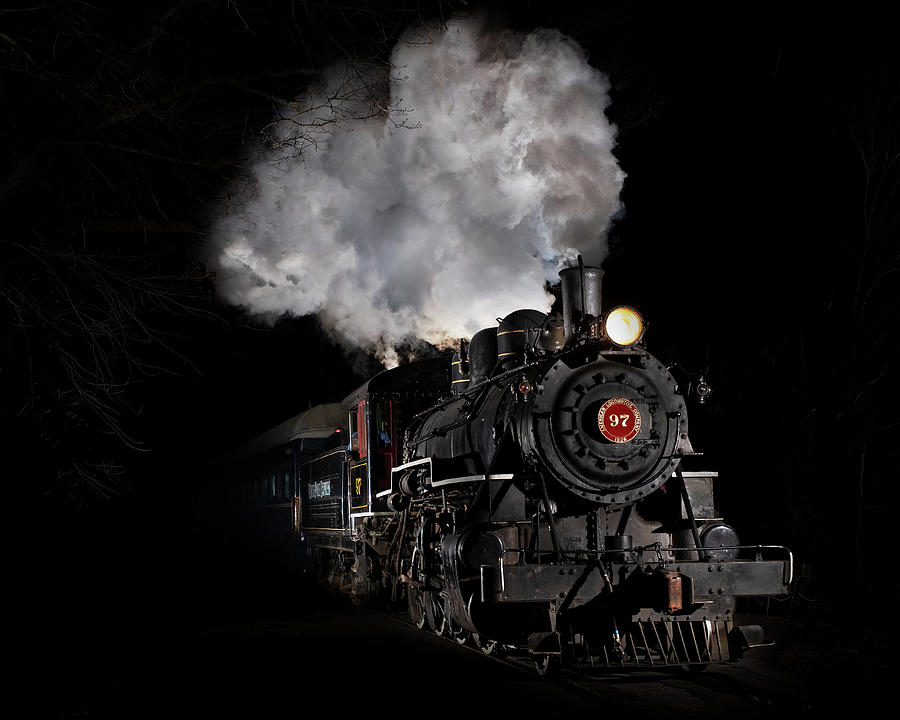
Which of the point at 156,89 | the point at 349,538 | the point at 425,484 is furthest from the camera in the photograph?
the point at 349,538

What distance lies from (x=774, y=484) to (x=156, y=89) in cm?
1067

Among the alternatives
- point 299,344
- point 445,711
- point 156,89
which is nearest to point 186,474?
point 299,344

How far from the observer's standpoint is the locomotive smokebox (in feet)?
25.1

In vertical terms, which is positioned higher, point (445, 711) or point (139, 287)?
point (139, 287)

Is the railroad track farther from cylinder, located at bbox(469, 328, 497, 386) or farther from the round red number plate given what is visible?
cylinder, located at bbox(469, 328, 497, 386)

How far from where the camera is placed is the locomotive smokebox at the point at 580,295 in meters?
7.66

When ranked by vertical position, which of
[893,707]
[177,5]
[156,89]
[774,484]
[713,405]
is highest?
[177,5]

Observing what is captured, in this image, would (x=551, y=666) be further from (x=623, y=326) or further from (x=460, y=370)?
(x=460, y=370)

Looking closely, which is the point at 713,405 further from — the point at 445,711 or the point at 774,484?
the point at 445,711

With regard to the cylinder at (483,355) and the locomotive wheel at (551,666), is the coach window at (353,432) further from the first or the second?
the locomotive wheel at (551,666)

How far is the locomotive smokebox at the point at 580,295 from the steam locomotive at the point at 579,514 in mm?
14

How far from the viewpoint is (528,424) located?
7.23 meters

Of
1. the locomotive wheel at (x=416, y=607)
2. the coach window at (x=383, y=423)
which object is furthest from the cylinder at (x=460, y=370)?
the locomotive wheel at (x=416, y=607)

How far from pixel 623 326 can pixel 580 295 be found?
574mm
